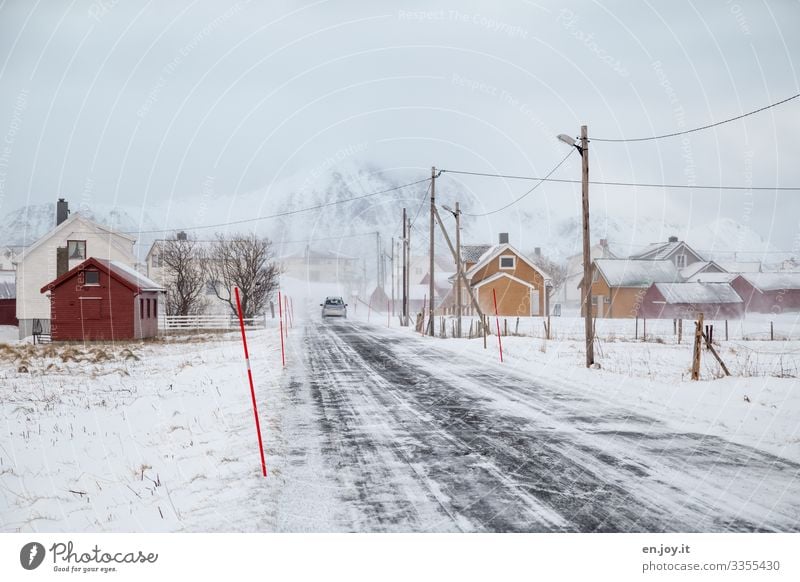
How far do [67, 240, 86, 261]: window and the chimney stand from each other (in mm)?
4548

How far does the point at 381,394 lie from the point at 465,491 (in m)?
6.27

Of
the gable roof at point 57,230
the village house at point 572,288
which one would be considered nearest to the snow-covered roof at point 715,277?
the village house at point 572,288

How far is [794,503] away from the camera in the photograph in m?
5.11

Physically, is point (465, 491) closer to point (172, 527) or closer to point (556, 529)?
point (556, 529)

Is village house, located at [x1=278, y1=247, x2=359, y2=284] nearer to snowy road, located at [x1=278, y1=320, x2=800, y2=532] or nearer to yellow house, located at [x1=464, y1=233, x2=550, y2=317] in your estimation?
yellow house, located at [x1=464, y1=233, x2=550, y2=317]

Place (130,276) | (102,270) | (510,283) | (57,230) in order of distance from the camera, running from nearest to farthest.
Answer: (102,270) < (130,276) < (57,230) < (510,283)

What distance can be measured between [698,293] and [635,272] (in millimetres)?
6290

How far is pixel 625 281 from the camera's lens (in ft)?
189

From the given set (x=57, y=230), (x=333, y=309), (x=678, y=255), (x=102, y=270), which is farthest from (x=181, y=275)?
(x=678, y=255)

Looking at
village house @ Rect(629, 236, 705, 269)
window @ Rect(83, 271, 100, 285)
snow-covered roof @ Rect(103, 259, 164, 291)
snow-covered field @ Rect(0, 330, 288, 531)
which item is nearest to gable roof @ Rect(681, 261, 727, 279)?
village house @ Rect(629, 236, 705, 269)

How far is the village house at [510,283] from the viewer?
5681 cm

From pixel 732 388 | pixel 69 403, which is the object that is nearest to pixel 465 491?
pixel 732 388

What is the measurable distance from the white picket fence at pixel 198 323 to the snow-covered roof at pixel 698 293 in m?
36.3

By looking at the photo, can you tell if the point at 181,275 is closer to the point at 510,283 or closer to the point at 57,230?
the point at 57,230
